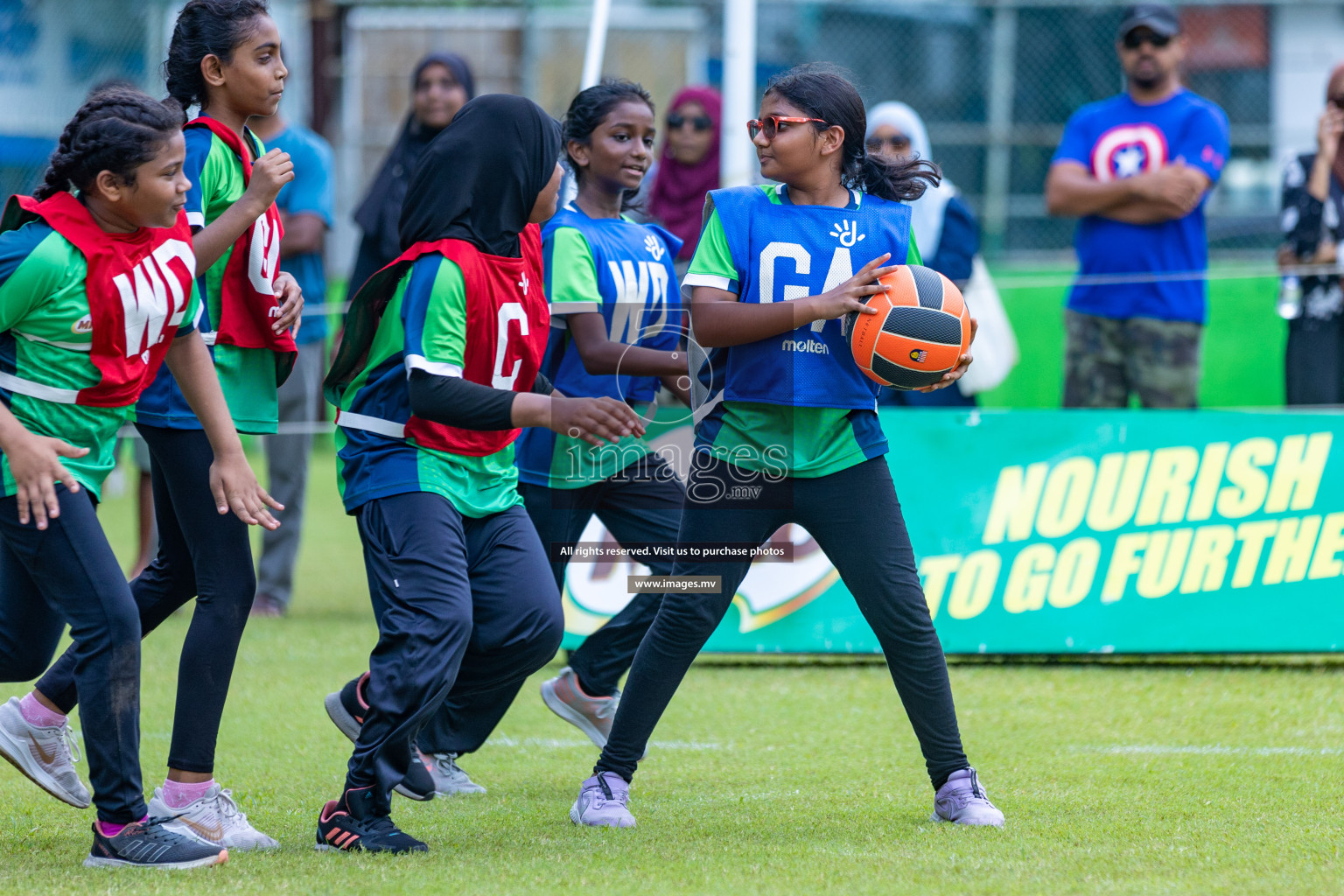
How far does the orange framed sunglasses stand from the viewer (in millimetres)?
4133

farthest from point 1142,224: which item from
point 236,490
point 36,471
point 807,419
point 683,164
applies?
point 36,471

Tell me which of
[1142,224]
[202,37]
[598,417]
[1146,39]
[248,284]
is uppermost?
[1146,39]

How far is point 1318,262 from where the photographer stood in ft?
24.9

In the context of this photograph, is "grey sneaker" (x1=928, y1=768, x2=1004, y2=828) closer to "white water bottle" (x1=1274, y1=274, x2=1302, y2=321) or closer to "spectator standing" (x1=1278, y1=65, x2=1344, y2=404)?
"spectator standing" (x1=1278, y1=65, x2=1344, y2=404)

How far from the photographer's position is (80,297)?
3580mm

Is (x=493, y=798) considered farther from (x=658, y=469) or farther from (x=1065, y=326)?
(x=1065, y=326)

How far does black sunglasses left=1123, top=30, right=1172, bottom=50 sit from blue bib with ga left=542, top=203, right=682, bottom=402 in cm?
343

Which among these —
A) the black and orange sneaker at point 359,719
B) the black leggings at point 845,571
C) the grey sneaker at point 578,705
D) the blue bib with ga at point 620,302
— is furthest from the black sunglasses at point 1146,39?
the black and orange sneaker at point 359,719

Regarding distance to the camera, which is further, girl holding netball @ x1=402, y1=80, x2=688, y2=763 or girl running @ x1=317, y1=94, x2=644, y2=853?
girl holding netball @ x1=402, y1=80, x2=688, y2=763

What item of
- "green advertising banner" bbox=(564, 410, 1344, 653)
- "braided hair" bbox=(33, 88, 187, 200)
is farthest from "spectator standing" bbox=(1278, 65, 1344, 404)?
"braided hair" bbox=(33, 88, 187, 200)

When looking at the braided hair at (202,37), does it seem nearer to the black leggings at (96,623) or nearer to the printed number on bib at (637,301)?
the black leggings at (96,623)

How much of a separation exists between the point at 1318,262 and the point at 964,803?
4628 mm

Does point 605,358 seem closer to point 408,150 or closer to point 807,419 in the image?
point 807,419

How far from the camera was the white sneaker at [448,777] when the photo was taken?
15.2 ft
